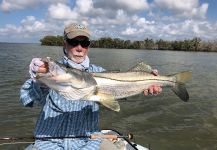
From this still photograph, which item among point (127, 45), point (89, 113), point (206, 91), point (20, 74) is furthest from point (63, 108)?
point (127, 45)

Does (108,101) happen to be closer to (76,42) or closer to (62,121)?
(62,121)

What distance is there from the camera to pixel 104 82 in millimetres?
4457

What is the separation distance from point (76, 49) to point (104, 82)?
1.01m

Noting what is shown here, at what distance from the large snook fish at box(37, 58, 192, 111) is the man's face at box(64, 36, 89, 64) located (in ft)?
2.79

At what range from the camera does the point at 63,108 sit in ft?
17.1

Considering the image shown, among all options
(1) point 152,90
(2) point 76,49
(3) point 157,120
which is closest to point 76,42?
(2) point 76,49

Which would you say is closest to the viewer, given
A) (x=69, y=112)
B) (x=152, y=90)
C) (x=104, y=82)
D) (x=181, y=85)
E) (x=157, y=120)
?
(x=104, y=82)

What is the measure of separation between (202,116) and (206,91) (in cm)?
718

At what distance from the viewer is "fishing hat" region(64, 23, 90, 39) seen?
5.16 meters

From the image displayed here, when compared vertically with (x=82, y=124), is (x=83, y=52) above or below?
above

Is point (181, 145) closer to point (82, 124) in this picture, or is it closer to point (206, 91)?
point (82, 124)

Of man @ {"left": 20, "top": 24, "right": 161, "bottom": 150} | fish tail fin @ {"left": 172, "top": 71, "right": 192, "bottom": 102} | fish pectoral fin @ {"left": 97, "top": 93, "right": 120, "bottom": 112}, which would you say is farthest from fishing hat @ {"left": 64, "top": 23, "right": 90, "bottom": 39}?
fish tail fin @ {"left": 172, "top": 71, "right": 192, "bottom": 102}

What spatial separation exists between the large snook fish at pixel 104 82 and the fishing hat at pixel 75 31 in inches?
36.3

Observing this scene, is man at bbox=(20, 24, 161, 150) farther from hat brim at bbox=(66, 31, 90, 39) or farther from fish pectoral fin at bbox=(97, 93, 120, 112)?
fish pectoral fin at bbox=(97, 93, 120, 112)
